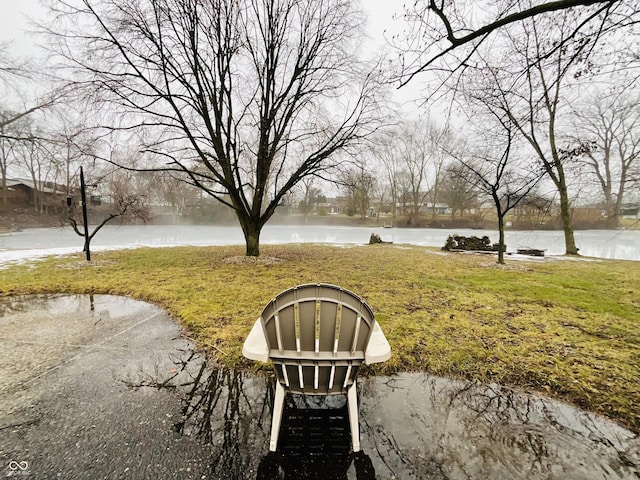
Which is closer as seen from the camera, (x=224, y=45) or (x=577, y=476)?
(x=577, y=476)

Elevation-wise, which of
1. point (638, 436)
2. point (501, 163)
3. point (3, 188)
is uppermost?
point (3, 188)

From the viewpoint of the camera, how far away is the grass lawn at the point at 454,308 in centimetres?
271

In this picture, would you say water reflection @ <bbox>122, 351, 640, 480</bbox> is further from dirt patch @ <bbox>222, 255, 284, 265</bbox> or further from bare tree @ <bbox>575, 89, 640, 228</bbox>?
bare tree @ <bbox>575, 89, 640, 228</bbox>

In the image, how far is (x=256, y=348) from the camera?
5.61 feet

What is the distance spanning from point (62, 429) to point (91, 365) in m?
1.06

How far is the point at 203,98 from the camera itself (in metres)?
8.70

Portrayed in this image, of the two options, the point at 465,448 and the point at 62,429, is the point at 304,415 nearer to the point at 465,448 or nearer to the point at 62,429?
the point at 465,448

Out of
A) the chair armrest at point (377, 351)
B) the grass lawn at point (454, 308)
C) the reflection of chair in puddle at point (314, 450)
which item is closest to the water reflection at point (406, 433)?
the reflection of chair in puddle at point (314, 450)

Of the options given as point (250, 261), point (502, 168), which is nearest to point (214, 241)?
point (250, 261)

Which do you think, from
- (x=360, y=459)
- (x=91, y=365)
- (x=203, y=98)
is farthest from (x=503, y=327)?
(x=203, y=98)

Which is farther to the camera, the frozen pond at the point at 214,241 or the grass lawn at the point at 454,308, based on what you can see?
the frozen pond at the point at 214,241

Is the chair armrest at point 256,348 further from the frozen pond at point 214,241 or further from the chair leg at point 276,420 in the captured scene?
the frozen pond at point 214,241

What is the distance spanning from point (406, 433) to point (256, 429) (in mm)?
1125

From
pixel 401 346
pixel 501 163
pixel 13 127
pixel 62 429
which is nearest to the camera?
pixel 62 429
